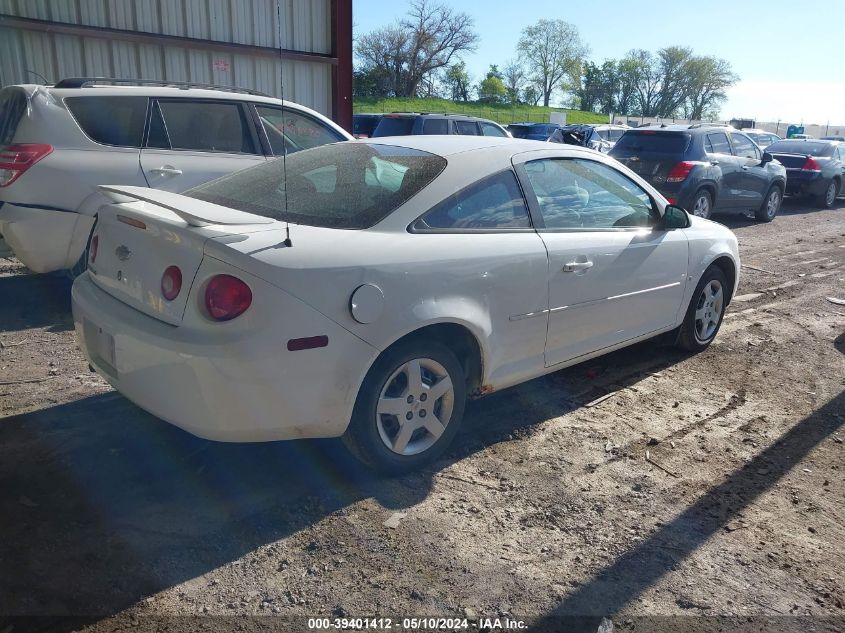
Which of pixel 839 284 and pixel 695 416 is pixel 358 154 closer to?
pixel 695 416

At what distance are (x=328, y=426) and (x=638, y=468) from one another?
5.52 ft

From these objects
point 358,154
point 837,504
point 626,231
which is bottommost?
point 837,504

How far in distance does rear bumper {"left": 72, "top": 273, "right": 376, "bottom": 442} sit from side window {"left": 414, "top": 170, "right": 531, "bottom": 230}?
2.69 ft

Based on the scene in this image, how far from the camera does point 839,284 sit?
8312 mm

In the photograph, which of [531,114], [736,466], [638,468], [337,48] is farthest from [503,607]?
[531,114]

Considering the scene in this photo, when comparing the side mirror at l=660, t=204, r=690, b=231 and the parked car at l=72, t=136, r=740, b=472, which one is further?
the side mirror at l=660, t=204, r=690, b=231

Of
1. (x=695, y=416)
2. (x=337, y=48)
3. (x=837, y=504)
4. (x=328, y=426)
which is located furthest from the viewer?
(x=337, y=48)

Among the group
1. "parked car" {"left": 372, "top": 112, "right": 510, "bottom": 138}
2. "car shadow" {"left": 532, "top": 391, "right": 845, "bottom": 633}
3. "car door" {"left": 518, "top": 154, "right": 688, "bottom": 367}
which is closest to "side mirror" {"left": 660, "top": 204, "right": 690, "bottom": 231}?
"car door" {"left": 518, "top": 154, "right": 688, "bottom": 367}

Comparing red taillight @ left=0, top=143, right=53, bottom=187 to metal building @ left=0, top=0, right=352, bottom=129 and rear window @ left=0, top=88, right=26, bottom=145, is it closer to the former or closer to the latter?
rear window @ left=0, top=88, right=26, bottom=145

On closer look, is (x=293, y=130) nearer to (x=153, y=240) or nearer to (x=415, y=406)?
(x=153, y=240)

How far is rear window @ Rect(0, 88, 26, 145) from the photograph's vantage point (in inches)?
225

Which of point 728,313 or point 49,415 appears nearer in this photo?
point 49,415

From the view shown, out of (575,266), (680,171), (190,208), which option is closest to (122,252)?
(190,208)

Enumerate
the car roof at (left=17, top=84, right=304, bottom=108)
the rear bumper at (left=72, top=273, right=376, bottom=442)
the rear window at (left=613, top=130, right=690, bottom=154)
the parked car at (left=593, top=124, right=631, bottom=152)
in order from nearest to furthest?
the rear bumper at (left=72, top=273, right=376, bottom=442) → the car roof at (left=17, top=84, right=304, bottom=108) → the rear window at (left=613, top=130, right=690, bottom=154) → the parked car at (left=593, top=124, right=631, bottom=152)
